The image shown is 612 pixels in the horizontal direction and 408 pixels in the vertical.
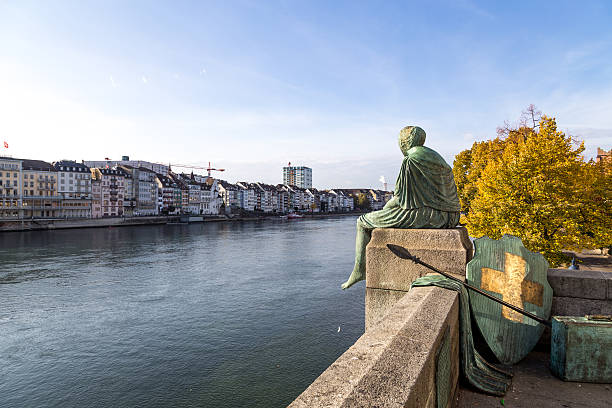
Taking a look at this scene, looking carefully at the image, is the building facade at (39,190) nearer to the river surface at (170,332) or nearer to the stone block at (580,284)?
the river surface at (170,332)

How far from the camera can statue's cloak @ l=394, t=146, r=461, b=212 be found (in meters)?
5.38

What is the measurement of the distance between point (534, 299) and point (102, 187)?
10254 cm

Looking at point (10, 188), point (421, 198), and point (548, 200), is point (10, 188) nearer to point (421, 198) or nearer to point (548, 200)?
point (548, 200)

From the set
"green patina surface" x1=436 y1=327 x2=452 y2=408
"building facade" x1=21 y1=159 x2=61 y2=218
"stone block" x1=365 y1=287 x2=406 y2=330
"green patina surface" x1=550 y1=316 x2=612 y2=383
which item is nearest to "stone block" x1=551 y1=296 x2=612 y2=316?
"green patina surface" x1=550 y1=316 x2=612 y2=383

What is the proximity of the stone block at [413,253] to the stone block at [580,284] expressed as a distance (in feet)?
3.18

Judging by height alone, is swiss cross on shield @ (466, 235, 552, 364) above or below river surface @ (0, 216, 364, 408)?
above

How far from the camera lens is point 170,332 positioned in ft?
52.7

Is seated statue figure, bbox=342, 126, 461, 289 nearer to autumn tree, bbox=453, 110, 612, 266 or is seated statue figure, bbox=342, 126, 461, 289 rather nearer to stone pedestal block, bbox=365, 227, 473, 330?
stone pedestal block, bbox=365, 227, 473, 330

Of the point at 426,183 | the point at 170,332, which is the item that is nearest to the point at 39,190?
the point at 170,332

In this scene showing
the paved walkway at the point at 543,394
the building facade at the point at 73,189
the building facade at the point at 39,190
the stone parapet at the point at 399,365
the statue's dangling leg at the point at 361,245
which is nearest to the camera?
the stone parapet at the point at 399,365

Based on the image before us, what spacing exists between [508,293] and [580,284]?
1.00 m

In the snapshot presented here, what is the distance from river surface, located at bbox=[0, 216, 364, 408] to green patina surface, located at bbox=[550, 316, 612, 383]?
320 inches

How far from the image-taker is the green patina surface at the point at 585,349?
3645mm

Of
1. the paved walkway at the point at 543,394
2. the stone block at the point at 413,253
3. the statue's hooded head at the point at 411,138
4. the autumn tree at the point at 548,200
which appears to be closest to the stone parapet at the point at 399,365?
the paved walkway at the point at 543,394
